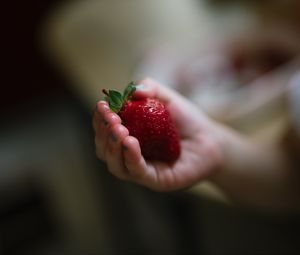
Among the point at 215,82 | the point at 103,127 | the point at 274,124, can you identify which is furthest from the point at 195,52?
the point at 103,127

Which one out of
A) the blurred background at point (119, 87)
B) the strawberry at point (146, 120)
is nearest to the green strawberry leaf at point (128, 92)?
the strawberry at point (146, 120)

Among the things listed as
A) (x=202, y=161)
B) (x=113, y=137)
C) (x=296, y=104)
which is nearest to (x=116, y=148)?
(x=113, y=137)

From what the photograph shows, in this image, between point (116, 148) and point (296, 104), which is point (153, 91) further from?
point (296, 104)

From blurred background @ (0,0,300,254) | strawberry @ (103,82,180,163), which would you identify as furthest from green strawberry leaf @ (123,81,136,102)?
blurred background @ (0,0,300,254)

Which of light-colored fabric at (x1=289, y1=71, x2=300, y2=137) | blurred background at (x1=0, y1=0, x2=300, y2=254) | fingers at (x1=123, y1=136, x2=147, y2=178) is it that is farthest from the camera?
blurred background at (x1=0, y1=0, x2=300, y2=254)

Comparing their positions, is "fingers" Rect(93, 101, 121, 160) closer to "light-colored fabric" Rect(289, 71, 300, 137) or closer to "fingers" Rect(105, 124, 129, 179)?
"fingers" Rect(105, 124, 129, 179)

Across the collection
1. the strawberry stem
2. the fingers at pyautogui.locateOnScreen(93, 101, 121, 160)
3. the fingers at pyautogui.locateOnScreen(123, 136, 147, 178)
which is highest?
the strawberry stem

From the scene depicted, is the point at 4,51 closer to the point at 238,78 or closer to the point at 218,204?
the point at 238,78

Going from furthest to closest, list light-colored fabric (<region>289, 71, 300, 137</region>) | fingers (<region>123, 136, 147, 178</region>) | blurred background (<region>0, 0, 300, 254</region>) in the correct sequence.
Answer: blurred background (<region>0, 0, 300, 254</region>) < light-colored fabric (<region>289, 71, 300, 137</region>) < fingers (<region>123, 136, 147, 178</region>)

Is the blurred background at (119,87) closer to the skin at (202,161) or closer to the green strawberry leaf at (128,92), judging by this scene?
the skin at (202,161)
